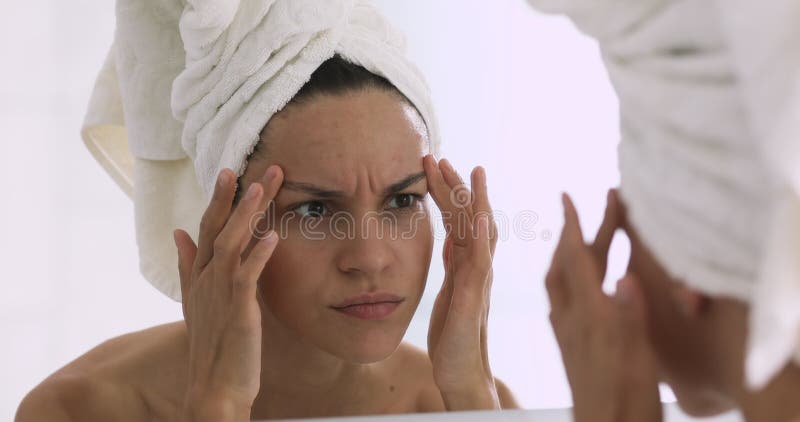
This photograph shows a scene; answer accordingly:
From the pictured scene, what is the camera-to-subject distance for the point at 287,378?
4.13 ft

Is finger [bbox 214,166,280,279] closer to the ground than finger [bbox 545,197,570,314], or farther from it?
farther from it

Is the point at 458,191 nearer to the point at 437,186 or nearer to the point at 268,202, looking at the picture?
the point at 437,186

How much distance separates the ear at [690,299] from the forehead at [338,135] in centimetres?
51

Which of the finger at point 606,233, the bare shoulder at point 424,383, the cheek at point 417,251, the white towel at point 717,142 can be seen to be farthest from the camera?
the bare shoulder at point 424,383

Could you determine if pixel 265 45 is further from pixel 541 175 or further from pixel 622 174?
pixel 541 175

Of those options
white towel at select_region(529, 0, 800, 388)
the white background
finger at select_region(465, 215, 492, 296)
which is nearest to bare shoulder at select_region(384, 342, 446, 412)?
finger at select_region(465, 215, 492, 296)

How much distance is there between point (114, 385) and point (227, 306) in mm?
324

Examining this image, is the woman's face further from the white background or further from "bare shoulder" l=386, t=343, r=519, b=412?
the white background

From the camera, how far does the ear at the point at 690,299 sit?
1.98ft

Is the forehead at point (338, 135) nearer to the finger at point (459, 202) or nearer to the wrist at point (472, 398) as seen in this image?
the finger at point (459, 202)

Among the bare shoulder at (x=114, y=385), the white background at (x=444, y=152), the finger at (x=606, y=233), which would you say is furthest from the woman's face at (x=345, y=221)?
the white background at (x=444, y=152)

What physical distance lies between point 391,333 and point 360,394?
0.25 m

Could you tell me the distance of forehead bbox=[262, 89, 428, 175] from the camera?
1054 millimetres

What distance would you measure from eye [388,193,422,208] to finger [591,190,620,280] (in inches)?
16.7
